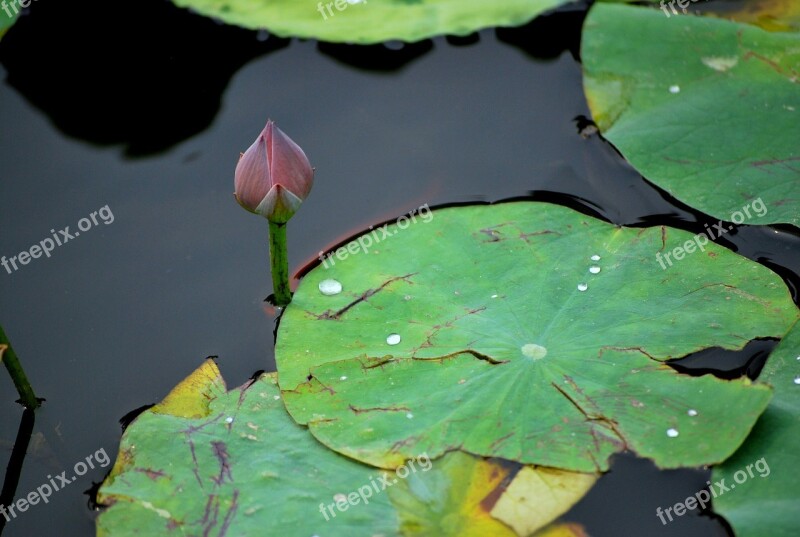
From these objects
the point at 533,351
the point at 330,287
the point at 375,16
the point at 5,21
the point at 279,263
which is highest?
the point at 5,21

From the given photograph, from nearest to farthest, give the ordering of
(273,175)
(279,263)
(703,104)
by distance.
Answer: (273,175), (279,263), (703,104)

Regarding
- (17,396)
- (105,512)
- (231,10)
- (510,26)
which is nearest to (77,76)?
(231,10)

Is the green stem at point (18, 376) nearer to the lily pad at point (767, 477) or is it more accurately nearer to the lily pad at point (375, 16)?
the lily pad at point (375, 16)

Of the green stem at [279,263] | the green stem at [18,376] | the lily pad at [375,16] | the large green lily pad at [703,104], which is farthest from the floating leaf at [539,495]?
the lily pad at [375,16]

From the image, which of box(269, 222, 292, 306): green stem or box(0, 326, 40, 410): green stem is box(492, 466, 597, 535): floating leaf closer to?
box(269, 222, 292, 306): green stem

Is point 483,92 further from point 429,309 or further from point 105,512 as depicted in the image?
point 105,512

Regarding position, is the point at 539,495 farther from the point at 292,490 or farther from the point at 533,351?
the point at 292,490

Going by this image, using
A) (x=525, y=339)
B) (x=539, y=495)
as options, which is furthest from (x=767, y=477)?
(x=525, y=339)
